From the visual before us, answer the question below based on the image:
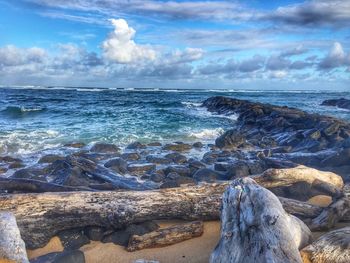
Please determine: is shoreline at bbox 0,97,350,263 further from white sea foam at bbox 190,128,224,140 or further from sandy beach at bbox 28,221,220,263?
white sea foam at bbox 190,128,224,140

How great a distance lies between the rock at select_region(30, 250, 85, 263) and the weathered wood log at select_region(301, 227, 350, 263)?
281cm

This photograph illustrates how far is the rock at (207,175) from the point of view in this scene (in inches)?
373

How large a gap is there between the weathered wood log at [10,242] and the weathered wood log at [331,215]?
3.94 metres

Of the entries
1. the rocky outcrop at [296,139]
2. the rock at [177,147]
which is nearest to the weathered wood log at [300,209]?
the rocky outcrop at [296,139]

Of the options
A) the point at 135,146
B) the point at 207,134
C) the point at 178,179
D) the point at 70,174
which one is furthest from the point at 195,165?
the point at 207,134

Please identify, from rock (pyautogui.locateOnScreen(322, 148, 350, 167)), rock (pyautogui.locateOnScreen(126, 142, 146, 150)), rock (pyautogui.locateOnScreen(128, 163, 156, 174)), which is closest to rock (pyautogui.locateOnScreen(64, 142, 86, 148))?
rock (pyautogui.locateOnScreen(126, 142, 146, 150))

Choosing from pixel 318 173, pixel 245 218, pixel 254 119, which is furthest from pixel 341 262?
pixel 254 119

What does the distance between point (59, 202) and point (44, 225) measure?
0.37 meters

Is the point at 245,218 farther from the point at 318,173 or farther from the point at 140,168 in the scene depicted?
the point at 140,168

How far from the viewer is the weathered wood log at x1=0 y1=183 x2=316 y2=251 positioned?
5.32 meters

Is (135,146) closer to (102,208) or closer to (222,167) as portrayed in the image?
(222,167)

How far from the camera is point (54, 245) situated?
212 inches

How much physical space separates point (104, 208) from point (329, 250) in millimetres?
3064

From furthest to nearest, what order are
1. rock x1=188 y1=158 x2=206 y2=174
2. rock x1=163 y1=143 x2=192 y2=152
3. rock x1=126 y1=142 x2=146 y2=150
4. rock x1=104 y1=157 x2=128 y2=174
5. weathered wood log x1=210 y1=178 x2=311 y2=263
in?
rock x1=126 y1=142 x2=146 y2=150
rock x1=163 y1=143 x2=192 y2=152
rock x1=188 y1=158 x2=206 y2=174
rock x1=104 y1=157 x2=128 y2=174
weathered wood log x1=210 y1=178 x2=311 y2=263
